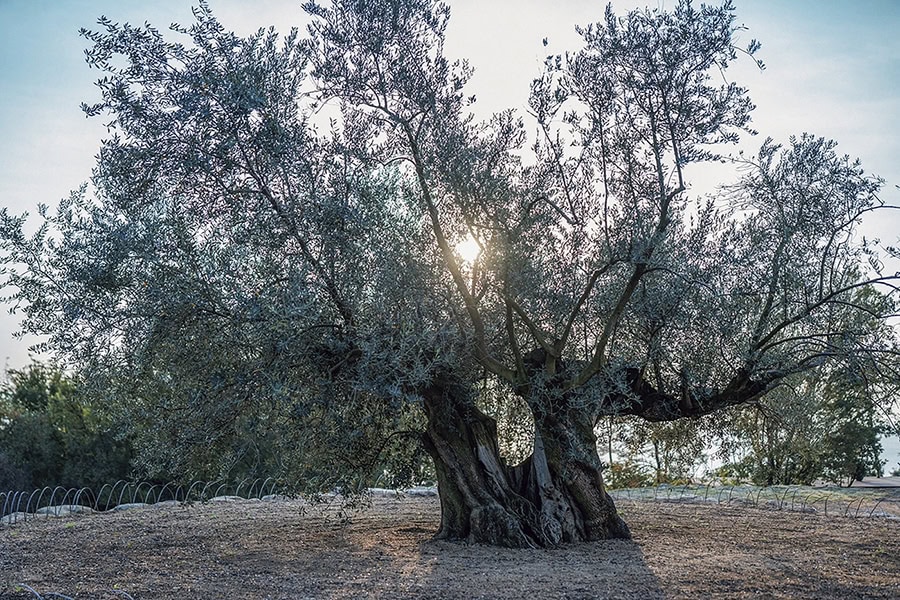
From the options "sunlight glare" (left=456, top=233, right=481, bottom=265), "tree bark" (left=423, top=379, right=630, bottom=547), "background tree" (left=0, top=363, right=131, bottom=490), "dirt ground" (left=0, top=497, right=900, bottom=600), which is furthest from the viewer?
"background tree" (left=0, top=363, right=131, bottom=490)

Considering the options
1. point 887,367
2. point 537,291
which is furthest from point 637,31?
point 887,367

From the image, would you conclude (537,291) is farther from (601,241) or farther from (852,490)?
(852,490)

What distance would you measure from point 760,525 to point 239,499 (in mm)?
10050

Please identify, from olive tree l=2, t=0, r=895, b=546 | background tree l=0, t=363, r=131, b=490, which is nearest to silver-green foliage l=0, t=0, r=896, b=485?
olive tree l=2, t=0, r=895, b=546

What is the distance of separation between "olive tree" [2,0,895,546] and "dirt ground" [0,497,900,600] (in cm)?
104

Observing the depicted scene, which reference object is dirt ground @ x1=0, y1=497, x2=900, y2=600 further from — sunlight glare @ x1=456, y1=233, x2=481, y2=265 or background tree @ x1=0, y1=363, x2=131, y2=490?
background tree @ x1=0, y1=363, x2=131, y2=490

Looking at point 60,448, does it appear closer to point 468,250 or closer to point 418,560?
point 418,560

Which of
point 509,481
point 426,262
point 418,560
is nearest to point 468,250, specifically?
point 426,262

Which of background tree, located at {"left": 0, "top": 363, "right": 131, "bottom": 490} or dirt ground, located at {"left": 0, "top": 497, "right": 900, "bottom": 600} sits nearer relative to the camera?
dirt ground, located at {"left": 0, "top": 497, "right": 900, "bottom": 600}

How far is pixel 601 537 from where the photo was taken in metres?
Result: 10.7

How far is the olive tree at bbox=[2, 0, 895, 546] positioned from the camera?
8.75m

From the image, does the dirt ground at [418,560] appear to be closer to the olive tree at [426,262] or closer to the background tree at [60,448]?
the olive tree at [426,262]

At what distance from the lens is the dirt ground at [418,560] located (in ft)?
25.9

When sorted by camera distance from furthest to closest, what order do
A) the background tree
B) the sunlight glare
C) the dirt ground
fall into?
the background tree, the sunlight glare, the dirt ground
